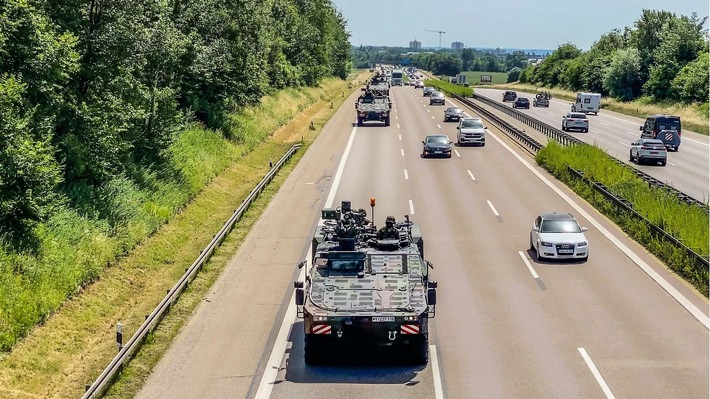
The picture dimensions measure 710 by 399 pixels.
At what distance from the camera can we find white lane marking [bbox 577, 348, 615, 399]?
1570 centimetres

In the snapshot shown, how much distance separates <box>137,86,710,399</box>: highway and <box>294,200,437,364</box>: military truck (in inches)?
28.1

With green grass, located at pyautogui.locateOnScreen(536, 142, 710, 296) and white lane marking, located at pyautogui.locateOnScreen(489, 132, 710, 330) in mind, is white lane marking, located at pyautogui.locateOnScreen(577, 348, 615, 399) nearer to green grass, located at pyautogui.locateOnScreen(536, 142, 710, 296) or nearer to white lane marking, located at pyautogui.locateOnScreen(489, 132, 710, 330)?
white lane marking, located at pyautogui.locateOnScreen(489, 132, 710, 330)

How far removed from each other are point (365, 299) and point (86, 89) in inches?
667

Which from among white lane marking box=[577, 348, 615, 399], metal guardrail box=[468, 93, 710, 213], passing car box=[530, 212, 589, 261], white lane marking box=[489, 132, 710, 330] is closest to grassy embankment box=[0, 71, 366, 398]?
white lane marking box=[577, 348, 615, 399]

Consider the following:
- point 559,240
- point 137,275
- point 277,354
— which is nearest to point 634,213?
point 559,240

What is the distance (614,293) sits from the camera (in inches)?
891

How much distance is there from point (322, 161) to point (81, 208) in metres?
23.2

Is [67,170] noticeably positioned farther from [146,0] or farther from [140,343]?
[140,343]

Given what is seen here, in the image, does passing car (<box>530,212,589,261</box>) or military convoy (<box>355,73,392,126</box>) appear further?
military convoy (<box>355,73,392,126</box>)

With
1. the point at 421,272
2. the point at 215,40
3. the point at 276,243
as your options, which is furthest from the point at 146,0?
the point at 421,272

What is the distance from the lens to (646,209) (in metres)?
30.0

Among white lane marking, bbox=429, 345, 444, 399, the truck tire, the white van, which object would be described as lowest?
the white van

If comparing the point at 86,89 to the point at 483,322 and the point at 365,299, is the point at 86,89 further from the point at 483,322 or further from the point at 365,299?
the point at 483,322

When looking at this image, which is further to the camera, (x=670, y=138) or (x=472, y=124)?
(x=472, y=124)
